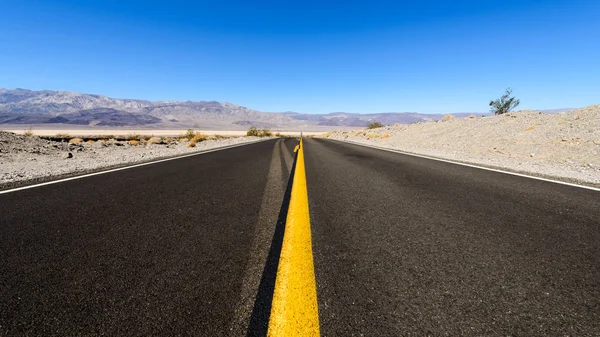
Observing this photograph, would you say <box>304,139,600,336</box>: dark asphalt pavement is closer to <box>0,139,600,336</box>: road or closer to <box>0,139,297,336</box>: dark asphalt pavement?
<box>0,139,600,336</box>: road

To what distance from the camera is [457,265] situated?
1.75 metres

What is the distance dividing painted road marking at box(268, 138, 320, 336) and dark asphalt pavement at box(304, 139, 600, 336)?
0.06m

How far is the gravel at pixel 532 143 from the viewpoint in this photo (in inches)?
296

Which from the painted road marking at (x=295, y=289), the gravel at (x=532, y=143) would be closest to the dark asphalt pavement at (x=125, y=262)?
the painted road marking at (x=295, y=289)

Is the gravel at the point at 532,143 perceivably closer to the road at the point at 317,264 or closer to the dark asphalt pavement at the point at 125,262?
the road at the point at 317,264

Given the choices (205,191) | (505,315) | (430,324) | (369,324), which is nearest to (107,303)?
(369,324)

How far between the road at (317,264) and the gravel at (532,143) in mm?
4952

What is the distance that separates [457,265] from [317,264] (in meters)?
0.96

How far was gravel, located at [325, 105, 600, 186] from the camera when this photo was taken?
751 cm

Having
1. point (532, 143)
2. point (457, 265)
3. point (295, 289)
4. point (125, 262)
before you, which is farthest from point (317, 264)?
point (532, 143)

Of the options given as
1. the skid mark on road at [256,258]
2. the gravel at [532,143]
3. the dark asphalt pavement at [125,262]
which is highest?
the gravel at [532,143]

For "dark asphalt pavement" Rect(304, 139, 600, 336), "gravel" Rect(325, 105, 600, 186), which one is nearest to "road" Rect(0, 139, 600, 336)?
"dark asphalt pavement" Rect(304, 139, 600, 336)

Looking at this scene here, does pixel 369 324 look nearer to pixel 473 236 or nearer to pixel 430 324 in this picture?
pixel 430 324

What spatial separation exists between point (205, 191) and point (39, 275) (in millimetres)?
2249
